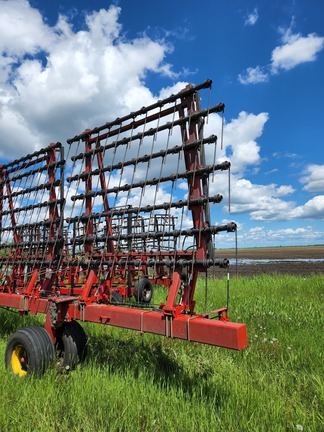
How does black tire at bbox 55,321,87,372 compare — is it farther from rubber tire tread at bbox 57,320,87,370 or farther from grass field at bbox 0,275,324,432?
grass field at bbox 0,275,324,432

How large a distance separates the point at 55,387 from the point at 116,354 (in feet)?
4.75

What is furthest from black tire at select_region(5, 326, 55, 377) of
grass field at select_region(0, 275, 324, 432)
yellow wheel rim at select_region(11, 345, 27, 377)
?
grass field at select_region(0, 275, 324, 432)

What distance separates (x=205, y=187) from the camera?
3.95m

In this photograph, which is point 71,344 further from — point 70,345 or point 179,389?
point 179,389

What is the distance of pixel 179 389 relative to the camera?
363 centimetres

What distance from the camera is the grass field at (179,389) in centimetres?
304

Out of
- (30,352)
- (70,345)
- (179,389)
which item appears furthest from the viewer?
(70,345)

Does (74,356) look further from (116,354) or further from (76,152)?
(76,152)

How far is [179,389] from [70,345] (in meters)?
1.54

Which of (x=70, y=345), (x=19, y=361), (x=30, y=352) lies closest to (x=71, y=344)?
(x=70, y=345)

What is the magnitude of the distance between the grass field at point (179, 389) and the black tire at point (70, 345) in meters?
0.18

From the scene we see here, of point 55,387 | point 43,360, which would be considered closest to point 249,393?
point 55,387

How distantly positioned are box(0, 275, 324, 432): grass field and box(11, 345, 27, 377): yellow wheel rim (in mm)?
265

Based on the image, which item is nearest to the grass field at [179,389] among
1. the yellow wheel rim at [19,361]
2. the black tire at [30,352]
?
the black tire at [30,352]
